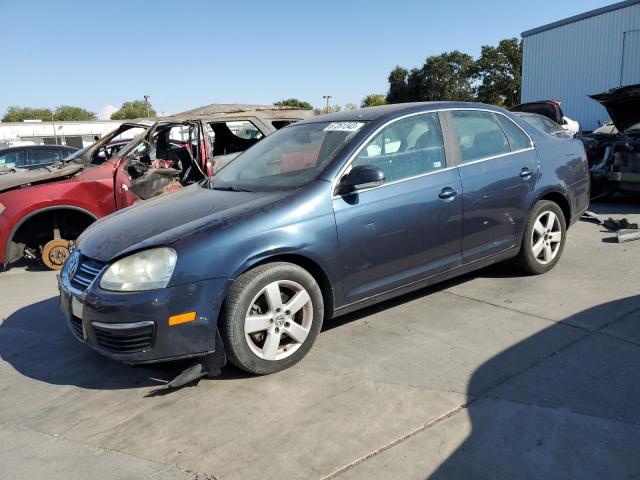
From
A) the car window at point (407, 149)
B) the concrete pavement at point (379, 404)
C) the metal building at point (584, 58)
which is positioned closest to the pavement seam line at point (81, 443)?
the concrete pavement at point (379, 404)

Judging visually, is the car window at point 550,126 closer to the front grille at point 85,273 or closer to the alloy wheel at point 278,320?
the alloy wheel at point 278,320

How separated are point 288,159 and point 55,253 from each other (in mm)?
3768

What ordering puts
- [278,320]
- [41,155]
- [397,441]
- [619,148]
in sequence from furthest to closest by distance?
1. [41,155]
2. [619,148]
3. [278,320]
4. [397,441]

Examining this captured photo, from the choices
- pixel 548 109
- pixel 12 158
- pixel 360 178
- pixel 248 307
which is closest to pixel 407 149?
pixel 360 178

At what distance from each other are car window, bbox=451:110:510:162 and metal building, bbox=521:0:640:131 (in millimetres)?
19024

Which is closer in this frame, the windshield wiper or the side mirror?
the side mirror

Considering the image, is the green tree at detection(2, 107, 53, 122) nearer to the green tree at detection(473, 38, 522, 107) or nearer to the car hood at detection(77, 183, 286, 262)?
the green tree at detection(473, 38, 522, 107)

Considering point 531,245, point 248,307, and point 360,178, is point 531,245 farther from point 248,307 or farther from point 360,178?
point 248,307

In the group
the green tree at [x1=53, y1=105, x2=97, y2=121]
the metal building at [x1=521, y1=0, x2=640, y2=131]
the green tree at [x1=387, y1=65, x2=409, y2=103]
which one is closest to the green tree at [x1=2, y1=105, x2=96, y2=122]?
the green tree at [x1=53, y1=105, x2=97, y2=121]

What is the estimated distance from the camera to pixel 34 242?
6395 millimetres

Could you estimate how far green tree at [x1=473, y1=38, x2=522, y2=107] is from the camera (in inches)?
1919

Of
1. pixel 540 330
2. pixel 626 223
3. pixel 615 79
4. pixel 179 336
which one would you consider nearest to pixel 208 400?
pixel 179 336

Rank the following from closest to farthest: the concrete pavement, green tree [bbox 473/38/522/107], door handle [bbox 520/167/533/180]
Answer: the concrete pavement < door handle [bbox 520/167/533/180] < green tree [bbox 473/38/522/107]

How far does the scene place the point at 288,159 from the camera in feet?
13.5
